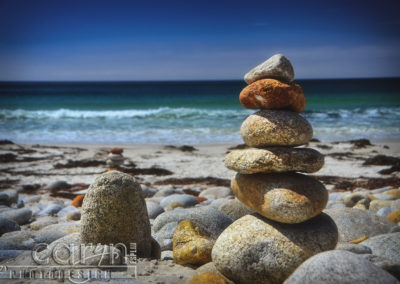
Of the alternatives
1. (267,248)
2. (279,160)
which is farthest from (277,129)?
(267,248)

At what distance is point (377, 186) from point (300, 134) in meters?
7.23

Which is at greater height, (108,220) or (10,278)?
(108,220)

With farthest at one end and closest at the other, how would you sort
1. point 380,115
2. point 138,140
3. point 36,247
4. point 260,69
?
1. point 380,115
2. point 138,140
3. point 36,247
4. point 260,69

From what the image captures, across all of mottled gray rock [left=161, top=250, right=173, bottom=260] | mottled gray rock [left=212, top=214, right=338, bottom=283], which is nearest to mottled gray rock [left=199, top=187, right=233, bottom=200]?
mottled gray rock [left=161, top=250, right=173, bottom=260]

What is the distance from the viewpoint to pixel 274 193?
144 inches

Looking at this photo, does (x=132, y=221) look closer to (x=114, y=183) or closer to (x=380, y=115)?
(x=114, y=183)

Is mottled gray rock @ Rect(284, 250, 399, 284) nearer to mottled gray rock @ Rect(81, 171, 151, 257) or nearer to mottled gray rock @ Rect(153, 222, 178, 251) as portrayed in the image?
mottled gray rock @ Rect(81, 171, 151, 257)

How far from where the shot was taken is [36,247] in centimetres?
446

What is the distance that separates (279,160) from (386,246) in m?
2.00

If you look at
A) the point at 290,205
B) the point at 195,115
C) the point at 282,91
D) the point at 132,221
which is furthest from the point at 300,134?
the point at 195,115

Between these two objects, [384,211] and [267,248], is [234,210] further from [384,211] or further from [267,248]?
[384,211]

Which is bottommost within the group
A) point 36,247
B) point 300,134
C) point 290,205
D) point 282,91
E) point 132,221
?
point 36,247

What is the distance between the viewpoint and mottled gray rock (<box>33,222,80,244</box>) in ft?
16.8

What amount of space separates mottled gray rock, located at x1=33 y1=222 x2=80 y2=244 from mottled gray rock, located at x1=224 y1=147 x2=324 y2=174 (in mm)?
3310
